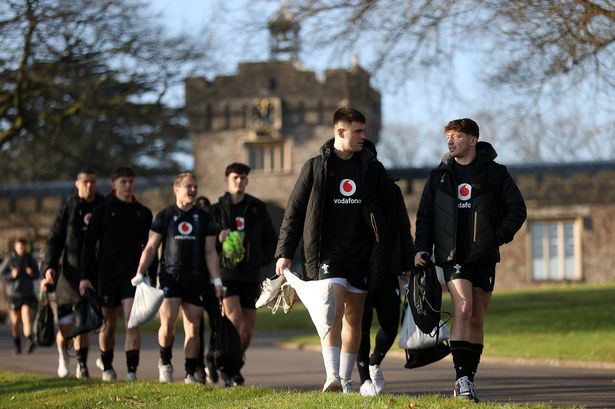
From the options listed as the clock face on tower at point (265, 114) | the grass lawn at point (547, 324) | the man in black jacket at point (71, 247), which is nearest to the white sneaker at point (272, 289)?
the man in black jacket at point (71, 247)

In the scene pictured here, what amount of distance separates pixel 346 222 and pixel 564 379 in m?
4.82

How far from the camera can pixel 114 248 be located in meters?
13.4

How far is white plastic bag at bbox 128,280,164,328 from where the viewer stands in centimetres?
1245

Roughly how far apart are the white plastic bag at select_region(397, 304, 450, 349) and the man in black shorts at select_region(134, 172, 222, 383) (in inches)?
115

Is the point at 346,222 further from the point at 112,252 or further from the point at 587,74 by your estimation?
the point at 587,74

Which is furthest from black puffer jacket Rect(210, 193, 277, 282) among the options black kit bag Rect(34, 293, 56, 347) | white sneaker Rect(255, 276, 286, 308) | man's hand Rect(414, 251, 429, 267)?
man's hand Rect(414, 251, 429, 267)

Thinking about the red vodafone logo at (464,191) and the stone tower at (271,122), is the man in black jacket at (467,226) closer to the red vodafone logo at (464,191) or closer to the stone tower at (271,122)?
the red vodafone logo at (464,191)

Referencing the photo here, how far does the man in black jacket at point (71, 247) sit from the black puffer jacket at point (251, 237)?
1.58m

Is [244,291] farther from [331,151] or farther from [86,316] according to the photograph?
[331,151]

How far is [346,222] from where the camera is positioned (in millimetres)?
9609

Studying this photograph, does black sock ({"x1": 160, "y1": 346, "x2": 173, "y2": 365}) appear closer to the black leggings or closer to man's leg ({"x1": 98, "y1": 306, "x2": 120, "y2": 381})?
man's leg ({"x1": 98, "y1": 306, "x2": 120, "y2": 381})

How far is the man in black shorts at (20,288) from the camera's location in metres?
21.3

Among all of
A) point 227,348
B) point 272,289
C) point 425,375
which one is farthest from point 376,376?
point 425,375

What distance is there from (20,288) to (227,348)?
1009 centimetres
